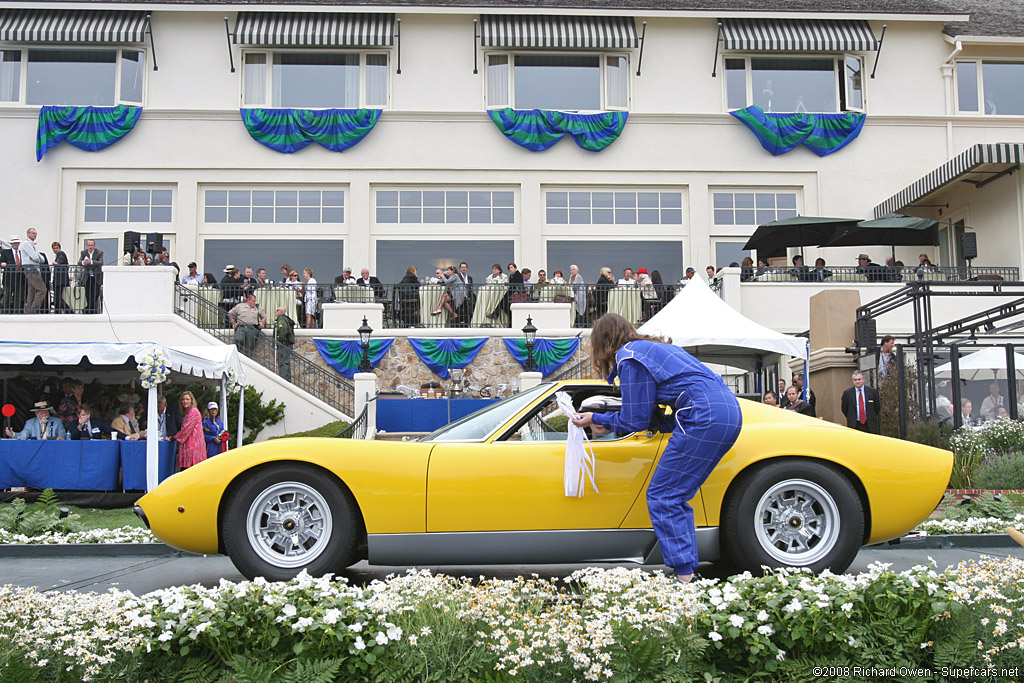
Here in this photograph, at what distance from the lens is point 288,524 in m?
5.75

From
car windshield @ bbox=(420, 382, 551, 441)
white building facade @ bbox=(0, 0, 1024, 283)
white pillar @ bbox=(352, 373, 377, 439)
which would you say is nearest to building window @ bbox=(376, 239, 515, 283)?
white building facade @ bbox=(0, 0, 1024, 283)

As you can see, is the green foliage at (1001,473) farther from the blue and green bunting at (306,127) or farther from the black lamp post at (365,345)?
the blue and green bunting at (306,127)

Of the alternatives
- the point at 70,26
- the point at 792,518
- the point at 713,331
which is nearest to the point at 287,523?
the point at 792,518

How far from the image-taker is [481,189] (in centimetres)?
2700

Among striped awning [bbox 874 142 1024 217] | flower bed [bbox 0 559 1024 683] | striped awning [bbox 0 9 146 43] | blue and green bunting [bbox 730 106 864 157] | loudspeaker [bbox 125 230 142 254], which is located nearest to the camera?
flower bed [bbox 0 559 1024 683]

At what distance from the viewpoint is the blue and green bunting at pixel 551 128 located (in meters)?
26.7

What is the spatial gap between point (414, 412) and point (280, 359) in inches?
144

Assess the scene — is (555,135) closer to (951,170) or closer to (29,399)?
(951,170)

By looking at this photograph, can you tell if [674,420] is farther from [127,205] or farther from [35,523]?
[127,205]

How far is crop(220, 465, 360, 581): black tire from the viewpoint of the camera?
18.6ft

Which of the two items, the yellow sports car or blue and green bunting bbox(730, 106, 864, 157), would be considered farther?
blue and green bunting bbox(730, 106, 864, 157)

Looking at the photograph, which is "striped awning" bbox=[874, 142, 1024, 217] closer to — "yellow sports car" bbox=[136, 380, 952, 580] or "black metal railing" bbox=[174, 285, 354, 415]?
"black metal railing" bbox=[174, 285, 354, 415]

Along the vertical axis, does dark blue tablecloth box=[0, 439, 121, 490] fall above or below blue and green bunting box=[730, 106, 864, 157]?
below

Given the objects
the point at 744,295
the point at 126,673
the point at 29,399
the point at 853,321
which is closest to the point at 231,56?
the point at 29,399
